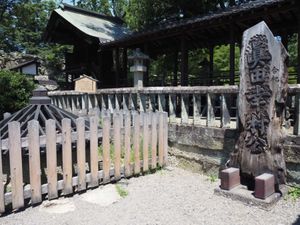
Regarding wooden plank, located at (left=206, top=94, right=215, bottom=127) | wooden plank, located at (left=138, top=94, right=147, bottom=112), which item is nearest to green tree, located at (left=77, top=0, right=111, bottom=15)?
wooden plank, located at (left=138, top=94, right=147, bottom=112)

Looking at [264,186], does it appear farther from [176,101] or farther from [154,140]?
[176,101]

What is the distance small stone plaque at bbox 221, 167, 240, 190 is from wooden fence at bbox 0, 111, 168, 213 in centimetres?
157

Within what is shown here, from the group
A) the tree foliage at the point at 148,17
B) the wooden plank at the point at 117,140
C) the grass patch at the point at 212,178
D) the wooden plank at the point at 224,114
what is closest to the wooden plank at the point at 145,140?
the wooden plank at the point at 117,140

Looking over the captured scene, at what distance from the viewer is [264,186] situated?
3.92 m

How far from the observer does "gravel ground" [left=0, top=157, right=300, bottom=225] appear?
3627 millimetres

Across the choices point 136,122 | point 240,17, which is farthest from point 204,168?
point 240,17

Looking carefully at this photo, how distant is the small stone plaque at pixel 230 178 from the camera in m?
4.35

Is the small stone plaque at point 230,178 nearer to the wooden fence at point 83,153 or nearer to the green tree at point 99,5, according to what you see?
the wooden fence at point 83,153

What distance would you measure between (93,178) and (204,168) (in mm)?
2103

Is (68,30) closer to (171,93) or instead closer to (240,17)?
(240,17)

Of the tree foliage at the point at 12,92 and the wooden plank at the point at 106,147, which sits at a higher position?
the tree foliage at the point at 12,92

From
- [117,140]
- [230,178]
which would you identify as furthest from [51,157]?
[230,178]

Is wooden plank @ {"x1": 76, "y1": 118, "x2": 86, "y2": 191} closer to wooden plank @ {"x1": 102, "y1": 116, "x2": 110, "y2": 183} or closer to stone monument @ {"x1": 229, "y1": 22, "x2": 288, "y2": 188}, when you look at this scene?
wooden plank @ {"x1": 102, "y1": 116, "x2": 110, "y2": 183}

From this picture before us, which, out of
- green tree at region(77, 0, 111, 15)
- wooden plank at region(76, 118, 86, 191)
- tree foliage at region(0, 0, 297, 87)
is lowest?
wooden plank at region(76, 118, 86, 191)
